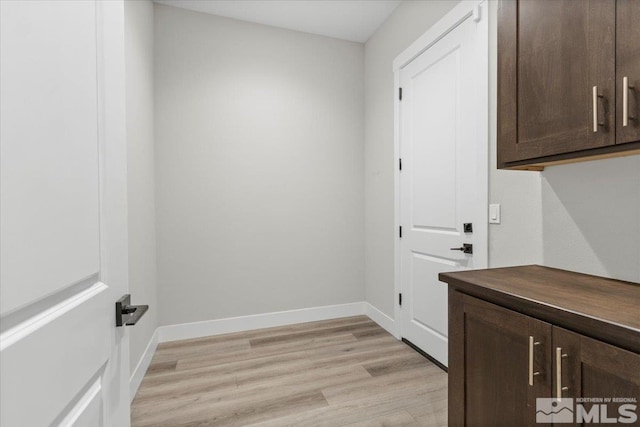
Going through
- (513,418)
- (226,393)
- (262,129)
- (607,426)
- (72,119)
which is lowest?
(226,393)

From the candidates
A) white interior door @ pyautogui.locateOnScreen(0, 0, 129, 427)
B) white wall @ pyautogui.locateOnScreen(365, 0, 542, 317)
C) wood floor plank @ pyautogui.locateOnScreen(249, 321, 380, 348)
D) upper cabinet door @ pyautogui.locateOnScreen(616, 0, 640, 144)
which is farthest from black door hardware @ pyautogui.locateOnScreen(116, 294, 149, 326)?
wood floor plank @ pyautogui.locateOnScreen(249, 321, 380, 348)

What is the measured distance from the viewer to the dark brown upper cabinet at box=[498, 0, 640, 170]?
0.96 m

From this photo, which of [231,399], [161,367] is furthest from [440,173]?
[161,367]

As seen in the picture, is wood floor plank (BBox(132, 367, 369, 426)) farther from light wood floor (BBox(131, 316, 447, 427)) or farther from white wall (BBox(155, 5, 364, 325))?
white wall (BBox(155, 5, 364, 325))

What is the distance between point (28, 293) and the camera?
441 millimetres

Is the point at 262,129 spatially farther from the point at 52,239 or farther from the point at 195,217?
the point at 52,239

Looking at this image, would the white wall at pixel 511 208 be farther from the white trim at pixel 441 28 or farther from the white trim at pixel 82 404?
the white trim at pixel 82 404

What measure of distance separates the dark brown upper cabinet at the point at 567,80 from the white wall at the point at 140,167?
2.14m

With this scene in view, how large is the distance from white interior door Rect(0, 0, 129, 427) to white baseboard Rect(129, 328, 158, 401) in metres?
1.37

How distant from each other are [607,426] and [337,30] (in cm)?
339

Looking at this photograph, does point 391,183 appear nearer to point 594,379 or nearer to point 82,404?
point 594,379

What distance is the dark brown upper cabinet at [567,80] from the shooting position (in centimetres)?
96

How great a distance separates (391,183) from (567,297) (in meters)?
1.95

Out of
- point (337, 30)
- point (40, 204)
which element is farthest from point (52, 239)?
point (337, 30)
